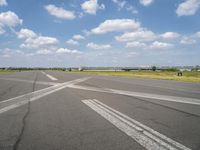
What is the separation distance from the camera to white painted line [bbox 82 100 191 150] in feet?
14.2

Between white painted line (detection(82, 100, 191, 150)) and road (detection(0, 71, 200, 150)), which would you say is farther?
road (detection(0, 71, 200, 150))

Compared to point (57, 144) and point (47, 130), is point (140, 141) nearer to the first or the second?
point (57, 144)

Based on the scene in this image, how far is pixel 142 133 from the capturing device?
5148 mm

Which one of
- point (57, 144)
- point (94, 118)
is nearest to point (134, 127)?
point (94, 118)

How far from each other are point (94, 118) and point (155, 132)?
2047 mm

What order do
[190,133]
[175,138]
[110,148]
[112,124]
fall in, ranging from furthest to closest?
[112,124] < [190,133] < [175,138] < [110,148]

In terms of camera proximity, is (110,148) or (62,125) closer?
(110,148)

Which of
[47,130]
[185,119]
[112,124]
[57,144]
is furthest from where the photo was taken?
[185,119]

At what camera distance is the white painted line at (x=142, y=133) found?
4.32 meters

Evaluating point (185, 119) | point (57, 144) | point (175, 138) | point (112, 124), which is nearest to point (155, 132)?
point (175, 138)

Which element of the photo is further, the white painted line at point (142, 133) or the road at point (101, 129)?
the road at point (101, 129)

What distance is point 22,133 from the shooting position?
209 inches

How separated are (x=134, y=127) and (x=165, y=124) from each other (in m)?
0.92

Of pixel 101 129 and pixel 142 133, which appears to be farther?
pixel 101 129
